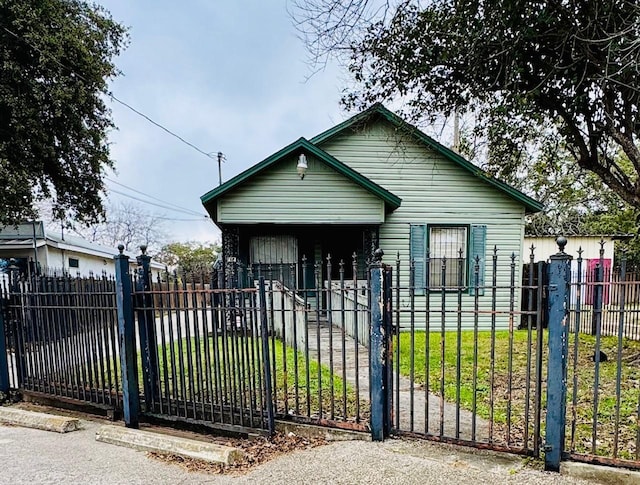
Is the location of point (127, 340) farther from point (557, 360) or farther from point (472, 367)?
point (472, 367)

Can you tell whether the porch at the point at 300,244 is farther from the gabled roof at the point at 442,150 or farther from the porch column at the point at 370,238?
the gabled roof at the point at 442,150

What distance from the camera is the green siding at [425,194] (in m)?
11.2

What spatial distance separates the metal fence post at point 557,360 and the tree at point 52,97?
38.8ft

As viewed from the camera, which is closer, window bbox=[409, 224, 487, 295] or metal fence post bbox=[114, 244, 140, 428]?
metal fence post bbox=[114, 244, 140, 428]

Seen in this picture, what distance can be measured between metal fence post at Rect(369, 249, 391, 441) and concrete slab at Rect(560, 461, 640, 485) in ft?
4.72

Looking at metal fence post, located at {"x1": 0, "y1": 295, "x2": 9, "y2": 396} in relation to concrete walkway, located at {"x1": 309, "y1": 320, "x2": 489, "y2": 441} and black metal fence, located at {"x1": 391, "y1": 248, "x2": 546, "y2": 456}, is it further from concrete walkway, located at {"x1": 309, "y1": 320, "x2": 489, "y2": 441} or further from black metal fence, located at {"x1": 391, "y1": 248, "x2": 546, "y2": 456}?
black metal fence, located at {"x1": 391, "y1": 248, "x2": 546, "y2": 456}

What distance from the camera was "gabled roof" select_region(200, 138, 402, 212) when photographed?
9.49 meters

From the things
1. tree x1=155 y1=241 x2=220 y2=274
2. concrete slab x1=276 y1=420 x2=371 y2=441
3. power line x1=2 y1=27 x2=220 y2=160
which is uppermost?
power line x1=2 y1=27 x2=220 y2=160

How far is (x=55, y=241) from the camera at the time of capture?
16.3 metres

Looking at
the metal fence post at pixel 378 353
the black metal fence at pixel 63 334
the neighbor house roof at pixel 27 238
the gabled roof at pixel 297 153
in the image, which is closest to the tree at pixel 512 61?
the gabled roof at pixel 297 153

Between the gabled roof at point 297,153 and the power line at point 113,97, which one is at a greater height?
the power line at point 113,97

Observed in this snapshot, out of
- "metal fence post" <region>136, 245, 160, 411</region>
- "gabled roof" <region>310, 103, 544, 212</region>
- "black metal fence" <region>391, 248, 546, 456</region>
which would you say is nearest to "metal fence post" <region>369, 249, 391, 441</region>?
"black metal fence" <region>391, 248, 546, 456</region>

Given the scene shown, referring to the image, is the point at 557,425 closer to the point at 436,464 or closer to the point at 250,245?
the point at 436,464

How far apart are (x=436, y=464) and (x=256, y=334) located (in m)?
1.94
